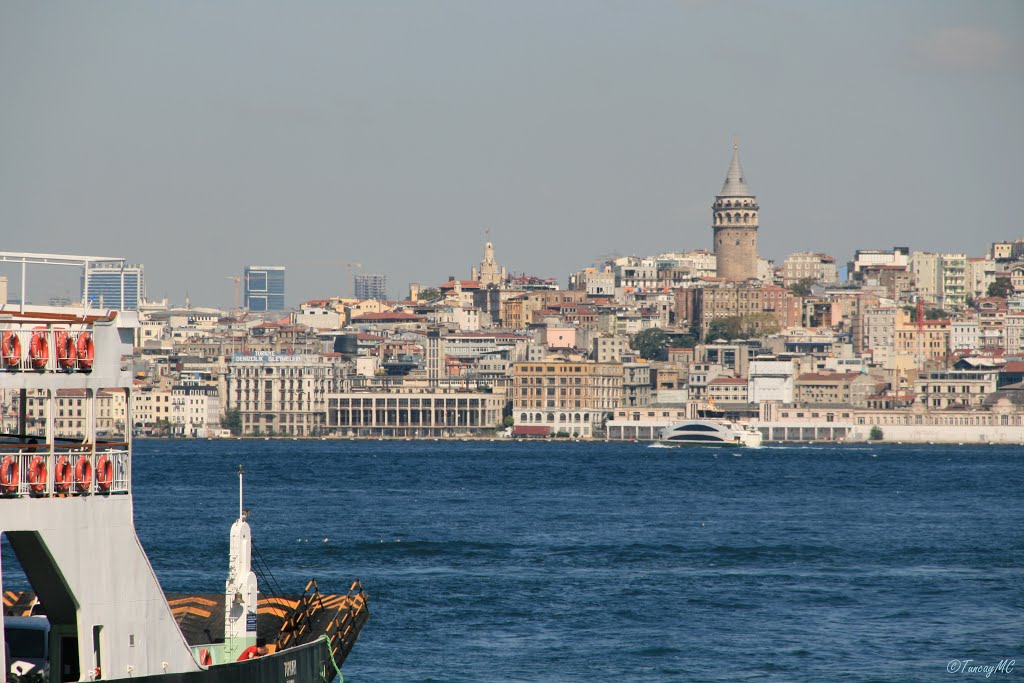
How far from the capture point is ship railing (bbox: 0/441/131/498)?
550 inches

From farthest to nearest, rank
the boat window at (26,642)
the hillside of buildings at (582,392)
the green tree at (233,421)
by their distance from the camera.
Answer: the green tree at (233,421)
the hillside of buildings at (582,392)
the boat window at (26,642)

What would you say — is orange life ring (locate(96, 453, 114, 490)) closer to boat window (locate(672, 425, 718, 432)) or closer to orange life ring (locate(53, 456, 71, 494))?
orange life ring (locate(53, 456, 71, 494))

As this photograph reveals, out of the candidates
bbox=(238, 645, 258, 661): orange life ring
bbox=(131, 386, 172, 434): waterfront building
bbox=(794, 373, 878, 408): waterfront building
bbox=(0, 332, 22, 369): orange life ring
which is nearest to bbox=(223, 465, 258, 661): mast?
bbox=(238, 645, 258, 661): orange life ring

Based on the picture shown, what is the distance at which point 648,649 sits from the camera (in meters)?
27.3

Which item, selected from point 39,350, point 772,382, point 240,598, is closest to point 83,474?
point 39,350

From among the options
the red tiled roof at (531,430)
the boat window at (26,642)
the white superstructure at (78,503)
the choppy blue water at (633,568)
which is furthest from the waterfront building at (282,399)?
the white superstructure at (78,503)

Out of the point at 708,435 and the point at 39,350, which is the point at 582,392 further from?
the point at 39,350

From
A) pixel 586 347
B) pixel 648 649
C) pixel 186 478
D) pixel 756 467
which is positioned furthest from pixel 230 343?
pixel 648 649

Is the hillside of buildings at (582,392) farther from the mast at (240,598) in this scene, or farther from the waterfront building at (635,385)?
the mast at (240,598)

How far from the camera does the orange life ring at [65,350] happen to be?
1437 centimetres

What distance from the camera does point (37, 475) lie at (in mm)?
14133

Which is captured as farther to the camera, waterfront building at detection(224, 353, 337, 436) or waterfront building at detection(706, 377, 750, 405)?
waterfront building at detection(224, 353, 337, 436)

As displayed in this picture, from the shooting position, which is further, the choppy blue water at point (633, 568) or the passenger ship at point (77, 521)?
the choppy blue water at point (633, 568)

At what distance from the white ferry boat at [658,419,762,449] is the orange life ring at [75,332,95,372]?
450ft
